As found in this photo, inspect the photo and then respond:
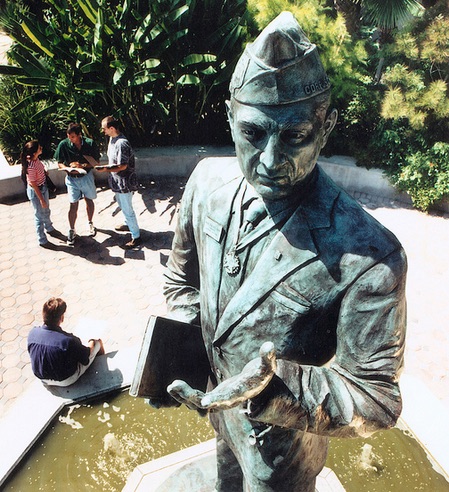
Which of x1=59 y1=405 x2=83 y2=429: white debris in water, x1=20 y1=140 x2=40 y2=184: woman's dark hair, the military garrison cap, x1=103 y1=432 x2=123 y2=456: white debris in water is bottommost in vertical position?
x1=103 y1=432 x2=123 y2=456: white debris in water

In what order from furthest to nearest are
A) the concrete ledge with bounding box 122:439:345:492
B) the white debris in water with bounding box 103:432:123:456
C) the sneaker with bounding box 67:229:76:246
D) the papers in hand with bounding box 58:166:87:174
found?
1. the sneaker with bounding box 67:229:76:246
2. the papers in hand with bounding box 58:166:87:174
3. the white debris in water with bounding box 103:432:123:456
4. the concrete ledge with bounding box 122:439:345:492

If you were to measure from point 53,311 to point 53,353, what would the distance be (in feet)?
1.31

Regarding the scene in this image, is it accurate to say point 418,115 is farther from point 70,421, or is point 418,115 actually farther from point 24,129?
point 70,421

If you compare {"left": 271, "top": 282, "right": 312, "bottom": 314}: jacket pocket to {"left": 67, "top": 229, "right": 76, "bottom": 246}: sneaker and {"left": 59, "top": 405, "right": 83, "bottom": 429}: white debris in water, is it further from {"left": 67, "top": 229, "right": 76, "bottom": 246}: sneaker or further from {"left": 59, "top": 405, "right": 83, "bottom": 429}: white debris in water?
{"left": 67, "top": 229, "right": 76, "bottom": 246}: sneaker

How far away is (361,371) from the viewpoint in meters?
1.86

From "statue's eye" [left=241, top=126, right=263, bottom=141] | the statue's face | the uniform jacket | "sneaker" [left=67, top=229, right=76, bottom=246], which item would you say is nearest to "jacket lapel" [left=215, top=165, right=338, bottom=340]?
the uniform jacket

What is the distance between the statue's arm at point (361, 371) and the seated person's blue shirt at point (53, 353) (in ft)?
11.5

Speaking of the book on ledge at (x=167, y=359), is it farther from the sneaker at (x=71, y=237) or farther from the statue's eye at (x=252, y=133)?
the sneaker at (x=71, y=237)

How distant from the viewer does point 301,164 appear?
1771 millimetres

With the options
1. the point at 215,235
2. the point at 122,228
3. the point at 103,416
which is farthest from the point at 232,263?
the point at 122,228

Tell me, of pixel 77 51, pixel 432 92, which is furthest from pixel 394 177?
pixel 77 51

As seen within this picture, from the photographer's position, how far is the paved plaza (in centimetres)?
602

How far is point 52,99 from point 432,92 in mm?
6990

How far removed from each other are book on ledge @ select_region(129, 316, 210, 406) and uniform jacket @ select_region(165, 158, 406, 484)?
1.11 feet
